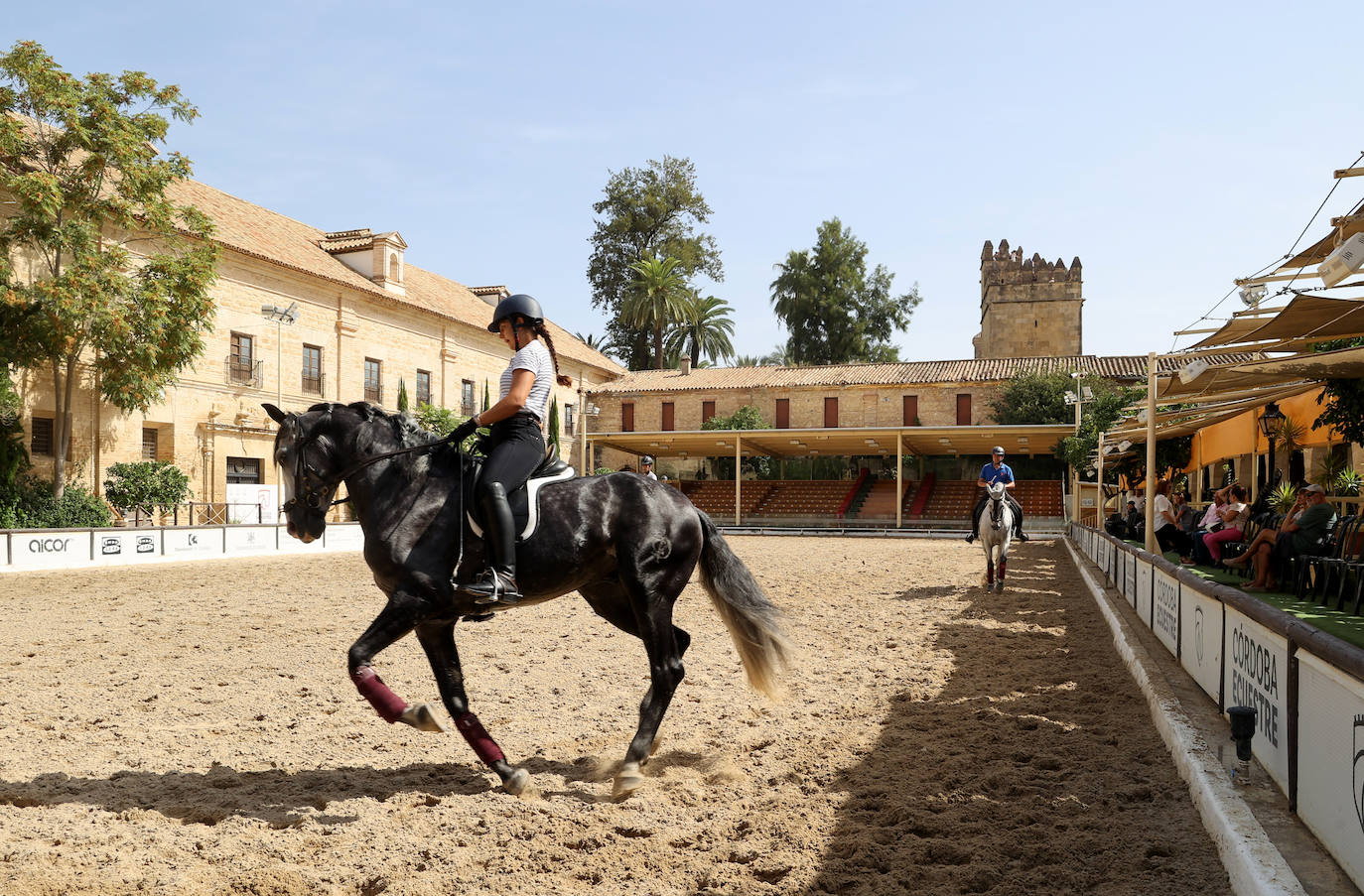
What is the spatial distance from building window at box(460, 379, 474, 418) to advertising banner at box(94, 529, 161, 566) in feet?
73.3

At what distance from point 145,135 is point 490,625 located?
22952 mm

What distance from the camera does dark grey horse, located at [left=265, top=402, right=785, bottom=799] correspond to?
465cm

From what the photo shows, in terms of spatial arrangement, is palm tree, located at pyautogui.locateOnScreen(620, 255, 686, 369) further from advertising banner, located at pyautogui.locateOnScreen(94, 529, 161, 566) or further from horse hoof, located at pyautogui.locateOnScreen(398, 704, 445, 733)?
horse hoof, located at pyautogui.locateOnScreen(398, 704, 445, 733)

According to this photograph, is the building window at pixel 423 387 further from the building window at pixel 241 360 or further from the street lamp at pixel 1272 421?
the street lamp at pixel 1272 421

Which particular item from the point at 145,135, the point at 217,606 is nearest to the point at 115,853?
the point at 217,606

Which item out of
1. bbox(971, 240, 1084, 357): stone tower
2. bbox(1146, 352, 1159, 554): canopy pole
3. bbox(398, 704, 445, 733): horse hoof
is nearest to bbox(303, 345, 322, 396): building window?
bbox(1146, 352, 1159, 554): canopy pole

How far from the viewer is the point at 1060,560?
20.1 metres

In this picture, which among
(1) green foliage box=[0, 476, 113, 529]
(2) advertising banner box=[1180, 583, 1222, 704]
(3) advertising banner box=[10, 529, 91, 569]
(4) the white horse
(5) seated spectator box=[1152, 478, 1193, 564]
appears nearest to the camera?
(2) advertising banner box=[1180, 583, 1222, 704]

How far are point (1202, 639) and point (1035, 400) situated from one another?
4323 cm

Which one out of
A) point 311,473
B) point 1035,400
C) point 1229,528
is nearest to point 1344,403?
point 1229,528

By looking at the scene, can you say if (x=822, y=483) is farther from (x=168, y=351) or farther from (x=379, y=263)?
(x=168, y=351)

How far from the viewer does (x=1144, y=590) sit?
916cm

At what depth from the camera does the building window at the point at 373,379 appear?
36.8 meters

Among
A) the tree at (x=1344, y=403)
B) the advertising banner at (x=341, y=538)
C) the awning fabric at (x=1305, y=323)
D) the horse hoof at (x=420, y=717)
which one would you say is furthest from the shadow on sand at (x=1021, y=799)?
the advertising banner at (x=341, y=538)
